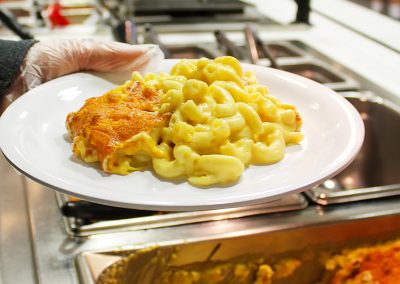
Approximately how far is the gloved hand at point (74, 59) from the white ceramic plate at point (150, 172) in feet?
0.21

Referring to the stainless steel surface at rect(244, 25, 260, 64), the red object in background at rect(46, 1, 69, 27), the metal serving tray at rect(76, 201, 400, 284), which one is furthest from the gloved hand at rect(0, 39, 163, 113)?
the red object in background at rect(46, 1, 69, 27)

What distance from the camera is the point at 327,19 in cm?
224

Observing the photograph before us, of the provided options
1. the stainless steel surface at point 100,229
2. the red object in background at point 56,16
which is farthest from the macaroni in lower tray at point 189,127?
the red object in background at point 56,16

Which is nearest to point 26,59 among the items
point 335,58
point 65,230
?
point 65,230

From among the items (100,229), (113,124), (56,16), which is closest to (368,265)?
(100,229)

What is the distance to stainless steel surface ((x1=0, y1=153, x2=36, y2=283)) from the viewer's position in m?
0.92

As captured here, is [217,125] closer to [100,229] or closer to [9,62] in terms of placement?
[100,229]

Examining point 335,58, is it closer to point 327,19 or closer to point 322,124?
point 327,19

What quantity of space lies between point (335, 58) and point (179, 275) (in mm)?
1091

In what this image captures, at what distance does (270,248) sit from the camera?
1.11m

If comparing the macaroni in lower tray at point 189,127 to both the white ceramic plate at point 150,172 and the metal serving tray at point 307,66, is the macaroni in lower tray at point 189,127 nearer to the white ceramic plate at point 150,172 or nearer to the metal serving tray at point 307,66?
the white ceramic plate at point 150,172

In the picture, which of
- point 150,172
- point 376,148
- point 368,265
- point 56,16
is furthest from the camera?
point 56,16

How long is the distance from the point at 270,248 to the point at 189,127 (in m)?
0.43

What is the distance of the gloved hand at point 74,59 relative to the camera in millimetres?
1056
